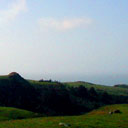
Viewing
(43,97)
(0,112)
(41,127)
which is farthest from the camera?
(43,97)

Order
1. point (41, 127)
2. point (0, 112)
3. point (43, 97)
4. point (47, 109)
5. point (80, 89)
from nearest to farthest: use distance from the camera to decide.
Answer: point (41, 127) < point (0, 112) < point (47, 109) < point (43, 97) < point (80, 89)

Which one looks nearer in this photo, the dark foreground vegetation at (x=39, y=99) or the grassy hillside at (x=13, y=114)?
the grassy hillside at (x=13, y=114)

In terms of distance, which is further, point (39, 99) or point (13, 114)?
point (39, 99)

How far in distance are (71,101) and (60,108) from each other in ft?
28.6

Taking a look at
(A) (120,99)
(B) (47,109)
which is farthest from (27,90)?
(A) (120,99)

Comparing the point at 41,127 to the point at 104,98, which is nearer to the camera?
the point at 41,127

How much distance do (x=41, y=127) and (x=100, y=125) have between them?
22.4ft

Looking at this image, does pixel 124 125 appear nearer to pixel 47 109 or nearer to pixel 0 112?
pixel 0 112

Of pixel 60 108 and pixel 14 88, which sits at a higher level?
pixel 14 88

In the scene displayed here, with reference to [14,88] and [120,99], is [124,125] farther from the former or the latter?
[120,99]

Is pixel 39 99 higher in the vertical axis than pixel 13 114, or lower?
higher

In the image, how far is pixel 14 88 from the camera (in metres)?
112

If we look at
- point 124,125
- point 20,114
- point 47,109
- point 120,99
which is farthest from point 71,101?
point 124,125

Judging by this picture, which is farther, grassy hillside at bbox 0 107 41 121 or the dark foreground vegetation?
the dark foreground vegetation
